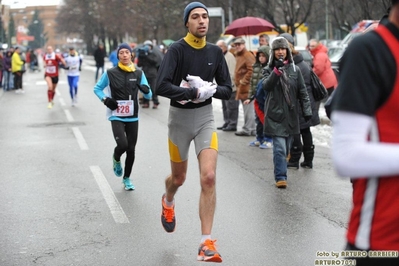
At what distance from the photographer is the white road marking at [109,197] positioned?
25.5 ft

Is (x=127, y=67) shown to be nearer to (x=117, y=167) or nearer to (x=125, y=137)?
Answer: (x=125, y=137)

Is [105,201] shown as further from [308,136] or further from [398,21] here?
[398,21]

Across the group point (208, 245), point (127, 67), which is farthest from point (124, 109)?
point (208, 245)

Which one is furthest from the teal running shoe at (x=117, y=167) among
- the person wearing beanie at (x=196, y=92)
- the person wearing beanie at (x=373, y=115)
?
the person wearing beanie at (x=373, y=115)

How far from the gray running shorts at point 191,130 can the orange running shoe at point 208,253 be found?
0.77 m

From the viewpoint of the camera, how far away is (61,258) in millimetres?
6223

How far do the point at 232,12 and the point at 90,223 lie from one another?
83.4 feet

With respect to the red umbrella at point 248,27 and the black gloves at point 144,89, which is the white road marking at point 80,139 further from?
the red umbrella at point 248,27

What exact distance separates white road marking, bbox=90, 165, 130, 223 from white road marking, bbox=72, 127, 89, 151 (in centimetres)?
227

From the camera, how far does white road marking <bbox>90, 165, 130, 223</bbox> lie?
7781 mm

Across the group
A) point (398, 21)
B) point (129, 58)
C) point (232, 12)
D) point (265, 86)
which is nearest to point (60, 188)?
point (129, 58)

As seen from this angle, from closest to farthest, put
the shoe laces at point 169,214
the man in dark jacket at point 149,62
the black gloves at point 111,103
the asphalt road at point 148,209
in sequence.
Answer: the asphalt road at point 148,209 < the shoe laces at point 169,214 < the black gloves at point 111,103 < the man in dark jacket at point 149,62

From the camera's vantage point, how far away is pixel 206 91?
577cm

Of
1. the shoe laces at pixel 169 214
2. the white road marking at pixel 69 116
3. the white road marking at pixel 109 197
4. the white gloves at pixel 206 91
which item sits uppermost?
the white gloves at pixel 206 91
